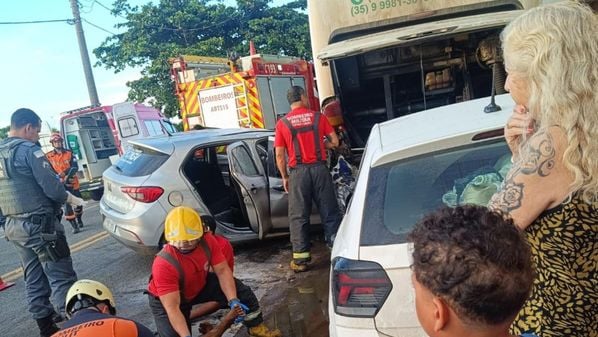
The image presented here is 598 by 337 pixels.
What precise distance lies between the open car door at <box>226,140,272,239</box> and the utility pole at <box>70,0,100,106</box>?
12.8 metres

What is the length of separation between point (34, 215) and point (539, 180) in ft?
13.4

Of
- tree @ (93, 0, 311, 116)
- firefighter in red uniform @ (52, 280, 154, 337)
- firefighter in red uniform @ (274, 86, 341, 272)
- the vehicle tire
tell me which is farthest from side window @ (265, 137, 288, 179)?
tree @ (93, 0, 311, 116)

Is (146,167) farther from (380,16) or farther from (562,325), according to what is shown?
(562,325)

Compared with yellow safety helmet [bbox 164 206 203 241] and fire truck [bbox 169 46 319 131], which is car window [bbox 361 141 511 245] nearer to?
yellow safety helmet [bbox 164 206 203 241]

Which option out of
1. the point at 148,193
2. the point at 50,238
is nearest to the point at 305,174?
the point at 148,193

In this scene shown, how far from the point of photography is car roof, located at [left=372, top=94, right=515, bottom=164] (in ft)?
6.89

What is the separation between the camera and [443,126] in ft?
7.48

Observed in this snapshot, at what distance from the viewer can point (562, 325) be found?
126 cm

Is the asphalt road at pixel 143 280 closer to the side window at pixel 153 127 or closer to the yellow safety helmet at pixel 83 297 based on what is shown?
the yellow safety helmet at pixel 83 297

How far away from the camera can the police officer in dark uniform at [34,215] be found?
4.02 meters

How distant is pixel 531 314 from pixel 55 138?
9648 millimetres

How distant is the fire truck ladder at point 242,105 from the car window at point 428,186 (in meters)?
8.58

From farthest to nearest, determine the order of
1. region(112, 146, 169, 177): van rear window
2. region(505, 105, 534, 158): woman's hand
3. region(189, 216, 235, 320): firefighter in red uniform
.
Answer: region(112, 146, 169, 177): van rear window < region(189, 216, 235, 320): firefighter in red uniform < region(505, 105, 534, 158): woman's hand

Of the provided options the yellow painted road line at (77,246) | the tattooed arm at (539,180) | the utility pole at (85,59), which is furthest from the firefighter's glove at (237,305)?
the utility pole at (85,59)
